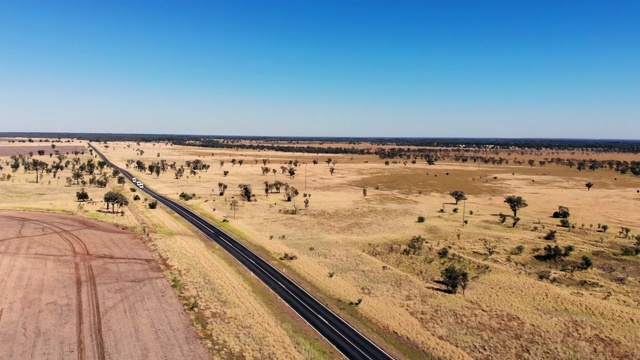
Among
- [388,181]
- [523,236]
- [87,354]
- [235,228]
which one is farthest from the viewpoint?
[388,181]

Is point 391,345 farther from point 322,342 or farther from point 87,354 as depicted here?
point 87,354

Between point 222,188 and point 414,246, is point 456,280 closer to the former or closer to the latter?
point 414,246

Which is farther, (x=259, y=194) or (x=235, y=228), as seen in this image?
(x=259, y=194)

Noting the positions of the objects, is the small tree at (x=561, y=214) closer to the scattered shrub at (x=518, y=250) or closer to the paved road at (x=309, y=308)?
the scattered shrub at (x=518, y=250)

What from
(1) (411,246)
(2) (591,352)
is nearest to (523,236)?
(1) (411,246)

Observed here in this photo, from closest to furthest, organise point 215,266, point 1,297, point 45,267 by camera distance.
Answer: point 1,297 → point 45,267 → point 215,266

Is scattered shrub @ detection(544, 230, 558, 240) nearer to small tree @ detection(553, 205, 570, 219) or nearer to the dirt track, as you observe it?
small tree @ detection(553, 205, 570, 219)
